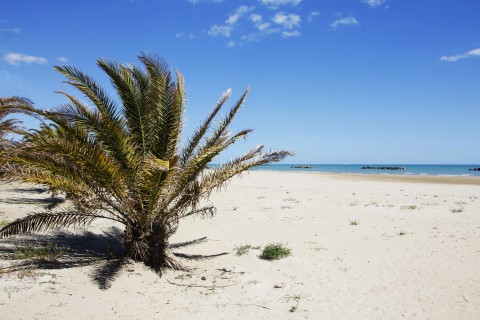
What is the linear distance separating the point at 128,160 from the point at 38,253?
263 cm

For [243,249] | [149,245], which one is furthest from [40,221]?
[243,249]

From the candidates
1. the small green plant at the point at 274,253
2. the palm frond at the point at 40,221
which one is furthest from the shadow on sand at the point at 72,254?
the small green plant at the point at 274,253

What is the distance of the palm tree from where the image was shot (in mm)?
6176

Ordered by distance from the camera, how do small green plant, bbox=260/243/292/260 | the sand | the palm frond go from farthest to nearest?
1. small green plant, bbox=260/243/292/260
2. the palm frond
3. the sand

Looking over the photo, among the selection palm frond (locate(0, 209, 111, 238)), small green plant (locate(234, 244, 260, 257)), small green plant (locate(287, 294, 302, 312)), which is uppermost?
palm frond (locate(0, 209, 111, 238))

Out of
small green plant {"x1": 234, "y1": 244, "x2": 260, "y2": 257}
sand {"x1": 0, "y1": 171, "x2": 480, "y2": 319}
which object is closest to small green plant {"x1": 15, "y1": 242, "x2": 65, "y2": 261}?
sand {"x1": 0, "y1": 171, "x2": 480, "y2": 319}

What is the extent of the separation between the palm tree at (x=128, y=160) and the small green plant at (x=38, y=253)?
0.69 metres

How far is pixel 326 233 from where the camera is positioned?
11.6m

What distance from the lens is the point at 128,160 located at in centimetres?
656

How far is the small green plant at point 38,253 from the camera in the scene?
22.4 feet

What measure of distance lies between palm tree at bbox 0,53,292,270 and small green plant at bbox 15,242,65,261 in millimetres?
687

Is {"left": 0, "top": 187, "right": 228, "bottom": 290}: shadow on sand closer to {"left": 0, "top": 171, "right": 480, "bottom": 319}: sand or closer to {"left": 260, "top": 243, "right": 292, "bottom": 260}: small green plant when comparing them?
{"left": 0, "top": 171, "right": 480, "bottom": 319}: sand

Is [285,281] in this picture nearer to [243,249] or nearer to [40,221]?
[243,249]

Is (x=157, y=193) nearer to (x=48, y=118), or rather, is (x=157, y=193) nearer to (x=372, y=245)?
(x=48, y=118)
